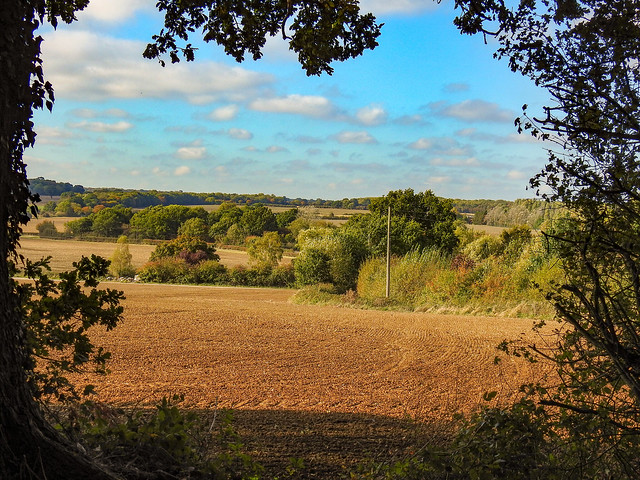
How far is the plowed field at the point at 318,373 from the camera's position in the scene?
6070 millimetres

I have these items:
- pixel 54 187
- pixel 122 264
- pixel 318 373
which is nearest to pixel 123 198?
pixel 54 187

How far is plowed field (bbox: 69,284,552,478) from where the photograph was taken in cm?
607

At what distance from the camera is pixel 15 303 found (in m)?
2.80

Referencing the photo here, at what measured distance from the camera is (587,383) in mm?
3543

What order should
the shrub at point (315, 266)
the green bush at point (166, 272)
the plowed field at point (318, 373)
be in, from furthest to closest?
the green bush at point (166, 272)
the shrub at point (315, 266)
the plowed field at point (318, 373)

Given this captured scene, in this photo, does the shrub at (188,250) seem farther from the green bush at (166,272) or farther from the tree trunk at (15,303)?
the tree trunk at (15,303)

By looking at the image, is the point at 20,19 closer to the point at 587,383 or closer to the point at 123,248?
the point at 587,383

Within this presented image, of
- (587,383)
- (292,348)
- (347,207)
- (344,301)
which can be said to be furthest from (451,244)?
(347,207)

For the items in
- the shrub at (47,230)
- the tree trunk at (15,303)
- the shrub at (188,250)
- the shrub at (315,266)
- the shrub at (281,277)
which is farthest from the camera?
the shrub at (47,230)

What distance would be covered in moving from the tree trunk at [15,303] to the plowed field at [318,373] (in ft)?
8.88

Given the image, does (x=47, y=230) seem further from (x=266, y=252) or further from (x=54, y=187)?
(x=266, y=252)

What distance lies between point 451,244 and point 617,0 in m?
27.2

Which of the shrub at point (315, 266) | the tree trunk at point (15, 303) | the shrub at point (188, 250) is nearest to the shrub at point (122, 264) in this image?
the shrub at point (188, 250)

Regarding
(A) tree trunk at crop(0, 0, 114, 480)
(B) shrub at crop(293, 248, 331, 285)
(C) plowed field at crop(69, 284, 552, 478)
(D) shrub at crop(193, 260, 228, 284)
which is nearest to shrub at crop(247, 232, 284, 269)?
(D) shrub at crop(193, 260, 228, 284)
